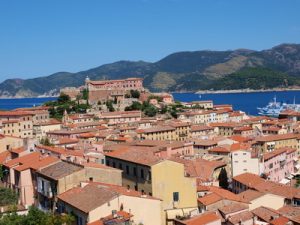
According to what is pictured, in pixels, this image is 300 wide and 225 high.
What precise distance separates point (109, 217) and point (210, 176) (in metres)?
18.4

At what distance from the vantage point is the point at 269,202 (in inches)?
1226

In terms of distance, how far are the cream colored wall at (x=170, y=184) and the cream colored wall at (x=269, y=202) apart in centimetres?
497

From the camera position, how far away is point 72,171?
2564 cm

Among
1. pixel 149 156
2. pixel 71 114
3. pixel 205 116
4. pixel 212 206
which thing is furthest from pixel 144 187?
pixel 205 116

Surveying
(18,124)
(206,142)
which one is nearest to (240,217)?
(206,142)

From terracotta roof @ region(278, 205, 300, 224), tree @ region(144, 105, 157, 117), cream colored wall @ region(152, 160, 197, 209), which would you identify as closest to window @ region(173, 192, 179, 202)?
cream colored wall @ region(152, 160, 197, 209)

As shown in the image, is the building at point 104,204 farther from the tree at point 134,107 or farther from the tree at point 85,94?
the tree at point 85,94

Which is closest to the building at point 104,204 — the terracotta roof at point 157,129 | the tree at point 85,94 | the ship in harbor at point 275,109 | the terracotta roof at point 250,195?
the terracotta roof at point 250,195

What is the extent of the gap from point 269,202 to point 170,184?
788cm

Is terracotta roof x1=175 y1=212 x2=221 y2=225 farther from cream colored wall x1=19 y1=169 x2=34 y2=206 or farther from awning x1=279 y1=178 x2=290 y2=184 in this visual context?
awning x1=279 y1=178 x2=290 y2=184

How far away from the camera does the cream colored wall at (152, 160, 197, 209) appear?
2653 cm

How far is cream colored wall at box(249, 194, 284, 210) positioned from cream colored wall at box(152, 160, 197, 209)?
4973 mm

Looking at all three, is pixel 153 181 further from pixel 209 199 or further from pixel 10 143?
pixel 10 143

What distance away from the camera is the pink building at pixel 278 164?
44625 millimetres
